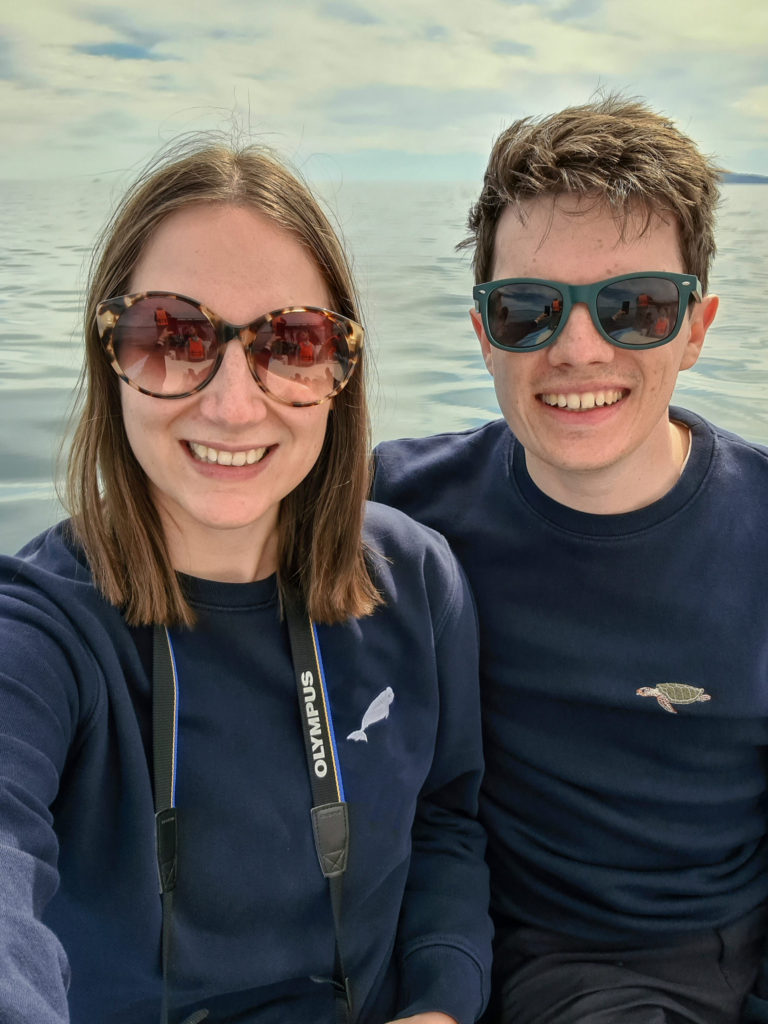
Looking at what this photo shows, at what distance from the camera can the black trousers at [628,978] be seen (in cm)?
185

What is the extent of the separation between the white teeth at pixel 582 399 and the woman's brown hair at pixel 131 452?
43 cm

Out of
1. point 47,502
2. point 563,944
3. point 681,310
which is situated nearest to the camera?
point 681,310

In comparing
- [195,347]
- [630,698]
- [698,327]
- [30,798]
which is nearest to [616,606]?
[630,698]

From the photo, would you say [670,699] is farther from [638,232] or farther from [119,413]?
[119,413]

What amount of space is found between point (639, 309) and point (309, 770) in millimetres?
1092

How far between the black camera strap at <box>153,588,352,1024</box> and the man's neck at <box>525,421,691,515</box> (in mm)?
666

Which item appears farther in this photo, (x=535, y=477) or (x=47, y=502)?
(x=47, y=502)

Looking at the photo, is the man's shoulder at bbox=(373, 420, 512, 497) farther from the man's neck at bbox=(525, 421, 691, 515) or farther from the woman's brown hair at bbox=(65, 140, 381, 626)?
the woman's brown hair at bbox=(65, 140, 381, 626)

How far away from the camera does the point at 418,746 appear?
1741mm

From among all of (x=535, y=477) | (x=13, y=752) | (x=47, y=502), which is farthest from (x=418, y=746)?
(x=47, y=502)

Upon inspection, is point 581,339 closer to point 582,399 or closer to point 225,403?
point 582,399

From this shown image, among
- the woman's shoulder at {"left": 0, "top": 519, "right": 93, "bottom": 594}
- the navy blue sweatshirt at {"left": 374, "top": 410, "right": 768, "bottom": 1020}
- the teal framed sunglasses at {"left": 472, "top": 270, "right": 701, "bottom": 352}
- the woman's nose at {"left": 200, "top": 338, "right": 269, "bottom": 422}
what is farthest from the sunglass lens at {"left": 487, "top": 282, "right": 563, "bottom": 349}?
the woman's shoulder at {"left": 0, "top": 519, "right": 93, "bottom": 594}

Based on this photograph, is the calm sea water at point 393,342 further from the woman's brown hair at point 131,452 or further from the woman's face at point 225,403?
the woman's face at point 225,403

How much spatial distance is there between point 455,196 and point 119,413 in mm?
15709
